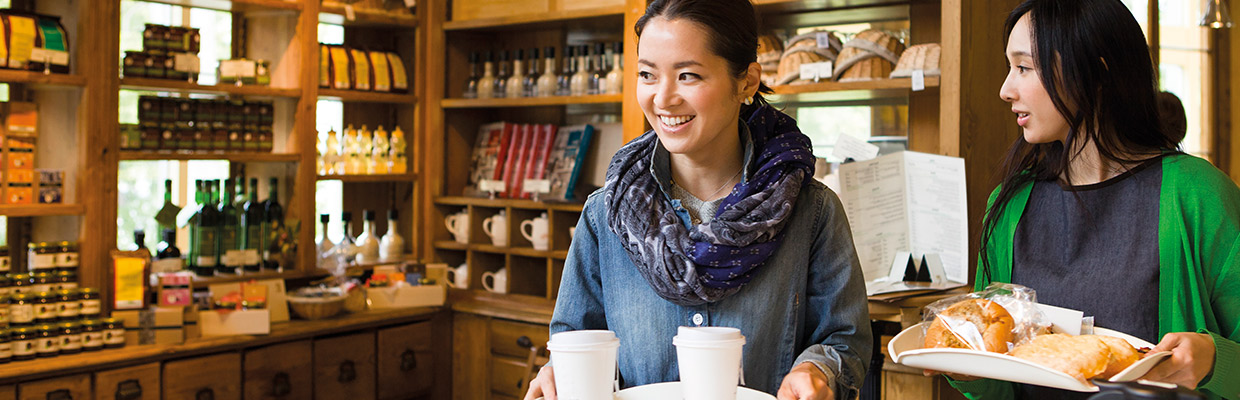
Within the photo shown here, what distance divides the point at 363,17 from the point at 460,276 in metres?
1.13

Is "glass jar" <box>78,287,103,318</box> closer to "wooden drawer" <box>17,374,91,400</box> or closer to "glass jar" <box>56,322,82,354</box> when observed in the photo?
"glass jar" <box>56,322,82,354</box>

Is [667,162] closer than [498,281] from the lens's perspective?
Yes

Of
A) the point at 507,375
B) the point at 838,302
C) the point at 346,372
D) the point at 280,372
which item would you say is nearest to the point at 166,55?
the point at 280,372

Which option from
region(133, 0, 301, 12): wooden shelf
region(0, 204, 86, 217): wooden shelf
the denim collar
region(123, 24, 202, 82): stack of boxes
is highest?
region(133, 0, 301, 12): wooden shelf

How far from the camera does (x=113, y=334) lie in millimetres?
2855

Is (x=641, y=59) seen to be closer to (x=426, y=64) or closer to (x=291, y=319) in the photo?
(x=291, y=319)

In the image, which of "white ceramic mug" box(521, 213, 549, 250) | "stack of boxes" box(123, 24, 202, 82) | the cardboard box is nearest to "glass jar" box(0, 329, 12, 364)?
the cardboard box

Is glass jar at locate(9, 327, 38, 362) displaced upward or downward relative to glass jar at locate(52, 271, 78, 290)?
downward

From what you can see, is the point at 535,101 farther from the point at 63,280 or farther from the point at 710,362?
the point at 710,362

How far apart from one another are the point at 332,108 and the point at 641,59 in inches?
114

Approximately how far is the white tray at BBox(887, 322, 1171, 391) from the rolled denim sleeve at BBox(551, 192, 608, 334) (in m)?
0.45

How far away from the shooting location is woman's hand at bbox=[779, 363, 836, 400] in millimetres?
1197

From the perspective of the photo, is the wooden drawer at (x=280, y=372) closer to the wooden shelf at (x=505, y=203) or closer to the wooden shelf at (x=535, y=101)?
the wooden shelf at (x=505, y=203)

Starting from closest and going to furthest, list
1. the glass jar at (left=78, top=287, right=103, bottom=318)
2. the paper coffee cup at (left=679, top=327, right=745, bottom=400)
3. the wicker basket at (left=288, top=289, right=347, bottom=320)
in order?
1. the paper coffee cup at (left=679, top=327, right=745, bottom=400)
2. the glass jar at (left=78, top=287, right=103, bottom=318)
3. the wicker basket at (left=288, top=289, right=347, bottom=320)
